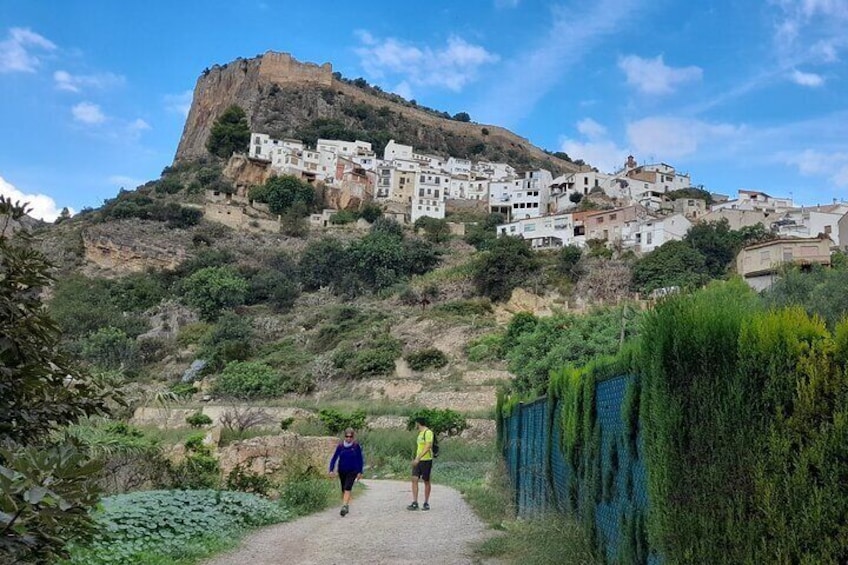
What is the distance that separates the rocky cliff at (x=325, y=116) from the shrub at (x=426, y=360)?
2653 inches

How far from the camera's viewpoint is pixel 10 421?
351cm

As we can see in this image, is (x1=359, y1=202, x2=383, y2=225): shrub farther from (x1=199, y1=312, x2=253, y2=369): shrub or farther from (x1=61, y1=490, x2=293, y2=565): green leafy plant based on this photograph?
(x1=61, y1=490, x2=293, y2=565): green leafy plant

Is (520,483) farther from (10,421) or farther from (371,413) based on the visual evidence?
(371,413)

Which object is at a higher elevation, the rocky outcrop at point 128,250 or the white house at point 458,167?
the white house at point 458,167

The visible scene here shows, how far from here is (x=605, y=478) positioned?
16.6 ft

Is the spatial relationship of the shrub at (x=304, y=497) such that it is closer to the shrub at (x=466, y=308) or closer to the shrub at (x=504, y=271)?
the shrub at (x=466, y=308)

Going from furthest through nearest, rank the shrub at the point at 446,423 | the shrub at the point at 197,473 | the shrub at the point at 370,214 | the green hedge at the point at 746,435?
the shrub at the point at 370,214, the shrub at the point at 446,423, the shrub at the point at 197,473, the green hedge at the point at 746,435

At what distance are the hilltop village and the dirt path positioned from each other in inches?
2105

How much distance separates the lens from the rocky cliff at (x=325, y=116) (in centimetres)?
10581

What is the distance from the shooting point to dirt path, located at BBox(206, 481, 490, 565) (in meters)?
6.89

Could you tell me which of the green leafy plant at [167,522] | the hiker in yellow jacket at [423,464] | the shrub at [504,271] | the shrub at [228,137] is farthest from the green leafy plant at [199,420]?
the shrub at [228,137]

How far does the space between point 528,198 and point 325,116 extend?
41742mm

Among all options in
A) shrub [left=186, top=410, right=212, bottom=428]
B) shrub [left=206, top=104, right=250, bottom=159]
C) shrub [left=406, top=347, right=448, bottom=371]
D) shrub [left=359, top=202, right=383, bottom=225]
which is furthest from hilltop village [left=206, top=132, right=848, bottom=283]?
shrub [left=186, top=410, right=212, bottom=428]

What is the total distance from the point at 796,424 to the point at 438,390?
3106 cm
